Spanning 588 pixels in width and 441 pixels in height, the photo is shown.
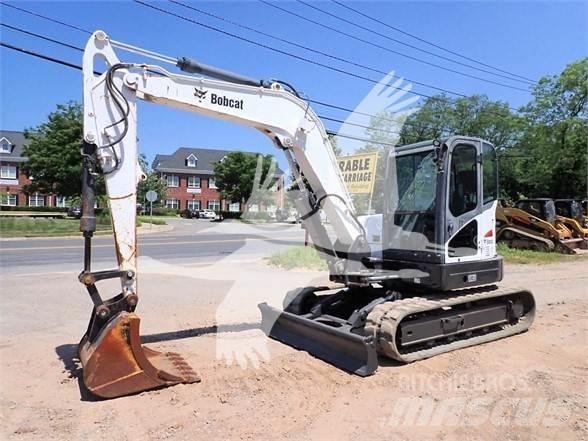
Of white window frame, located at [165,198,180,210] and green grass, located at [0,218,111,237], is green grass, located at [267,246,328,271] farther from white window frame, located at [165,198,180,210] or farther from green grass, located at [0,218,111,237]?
white window frame, located at [165,198,180,210]

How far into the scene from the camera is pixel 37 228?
96.3 feet

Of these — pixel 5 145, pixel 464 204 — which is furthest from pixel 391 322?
pixel 5 145

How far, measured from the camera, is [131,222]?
5.04 metres

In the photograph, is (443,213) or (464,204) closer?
(443,213)

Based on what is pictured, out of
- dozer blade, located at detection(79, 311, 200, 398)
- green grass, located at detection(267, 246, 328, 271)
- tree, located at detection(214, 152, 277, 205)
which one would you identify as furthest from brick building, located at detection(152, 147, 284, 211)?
dozer blade, located at detection(79, 311, 200, 398)

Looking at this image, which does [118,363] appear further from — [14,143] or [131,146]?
[14,143]

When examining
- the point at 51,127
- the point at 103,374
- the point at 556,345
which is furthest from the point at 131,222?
the point at 51,127

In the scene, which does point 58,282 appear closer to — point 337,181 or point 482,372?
point 337,181

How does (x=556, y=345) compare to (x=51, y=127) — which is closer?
(x=556, y=345)

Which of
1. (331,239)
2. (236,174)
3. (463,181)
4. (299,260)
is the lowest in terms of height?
(299,260)

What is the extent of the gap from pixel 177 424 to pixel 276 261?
10849 millimetres

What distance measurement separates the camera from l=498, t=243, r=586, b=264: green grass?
1721cm

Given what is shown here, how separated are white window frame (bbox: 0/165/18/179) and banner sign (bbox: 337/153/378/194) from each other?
61088 millimetres

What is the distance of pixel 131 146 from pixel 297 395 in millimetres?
3050
